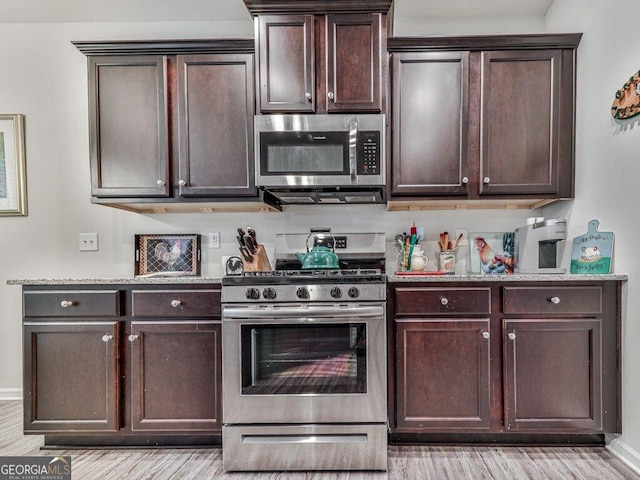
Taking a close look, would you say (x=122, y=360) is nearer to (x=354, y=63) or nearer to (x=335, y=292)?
(x=335, y=292)

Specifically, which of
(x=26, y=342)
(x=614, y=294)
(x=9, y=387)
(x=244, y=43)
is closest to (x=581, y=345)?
(x=614, y=294)

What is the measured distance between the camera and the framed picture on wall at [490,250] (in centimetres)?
244

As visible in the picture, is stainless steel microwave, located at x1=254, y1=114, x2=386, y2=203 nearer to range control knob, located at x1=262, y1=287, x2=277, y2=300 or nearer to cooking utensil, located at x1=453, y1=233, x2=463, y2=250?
range control knob, located at x1=262, y1=287, x2=277, y2=300

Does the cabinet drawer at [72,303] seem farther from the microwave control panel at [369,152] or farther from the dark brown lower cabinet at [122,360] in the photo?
the microwave control panel at [369,152]

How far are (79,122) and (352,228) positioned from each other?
2.04m

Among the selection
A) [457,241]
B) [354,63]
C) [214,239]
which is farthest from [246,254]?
[457,241]

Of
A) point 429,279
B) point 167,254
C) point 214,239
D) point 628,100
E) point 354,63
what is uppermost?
point 354,63

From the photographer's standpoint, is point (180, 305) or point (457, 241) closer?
point (180, 305)

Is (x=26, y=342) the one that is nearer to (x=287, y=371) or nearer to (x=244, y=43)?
(x=287, y=371)

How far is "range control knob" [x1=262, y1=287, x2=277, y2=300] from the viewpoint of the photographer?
1763 millimetres

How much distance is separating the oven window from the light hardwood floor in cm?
40

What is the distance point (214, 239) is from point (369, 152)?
4.02 ft

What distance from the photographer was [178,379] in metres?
1.87

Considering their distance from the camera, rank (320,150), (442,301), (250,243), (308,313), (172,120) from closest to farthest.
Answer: (308,313)
(442,301)
(320,150)
(172,120)
(250,243)
